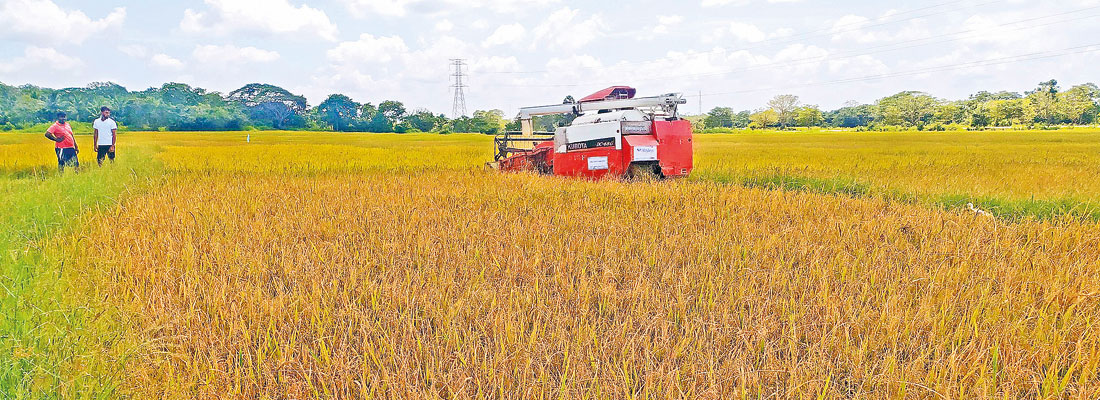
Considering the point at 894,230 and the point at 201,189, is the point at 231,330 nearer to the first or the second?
the point at 894,230

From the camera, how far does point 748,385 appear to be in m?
1.92

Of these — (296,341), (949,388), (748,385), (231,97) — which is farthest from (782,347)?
(231,97)

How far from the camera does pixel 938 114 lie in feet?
257

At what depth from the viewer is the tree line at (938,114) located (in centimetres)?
6594

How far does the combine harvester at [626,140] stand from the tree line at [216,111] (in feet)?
119

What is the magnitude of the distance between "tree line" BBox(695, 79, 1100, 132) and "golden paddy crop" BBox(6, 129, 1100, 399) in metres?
51.5

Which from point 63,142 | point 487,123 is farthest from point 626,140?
point 487,123

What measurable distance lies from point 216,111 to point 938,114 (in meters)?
93.9

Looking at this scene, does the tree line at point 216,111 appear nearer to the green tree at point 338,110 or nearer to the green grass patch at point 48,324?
the green tree at point 338,110

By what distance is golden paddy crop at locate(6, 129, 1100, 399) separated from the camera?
1981 millimetres

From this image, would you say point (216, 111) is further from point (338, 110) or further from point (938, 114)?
point (938, 114)

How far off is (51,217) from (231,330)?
4.04m

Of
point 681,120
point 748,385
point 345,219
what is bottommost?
point 748,385

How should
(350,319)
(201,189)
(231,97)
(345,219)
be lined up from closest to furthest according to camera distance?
1. (350,319)
2. (345,219)
3. (201,189)
4. (231,97)
